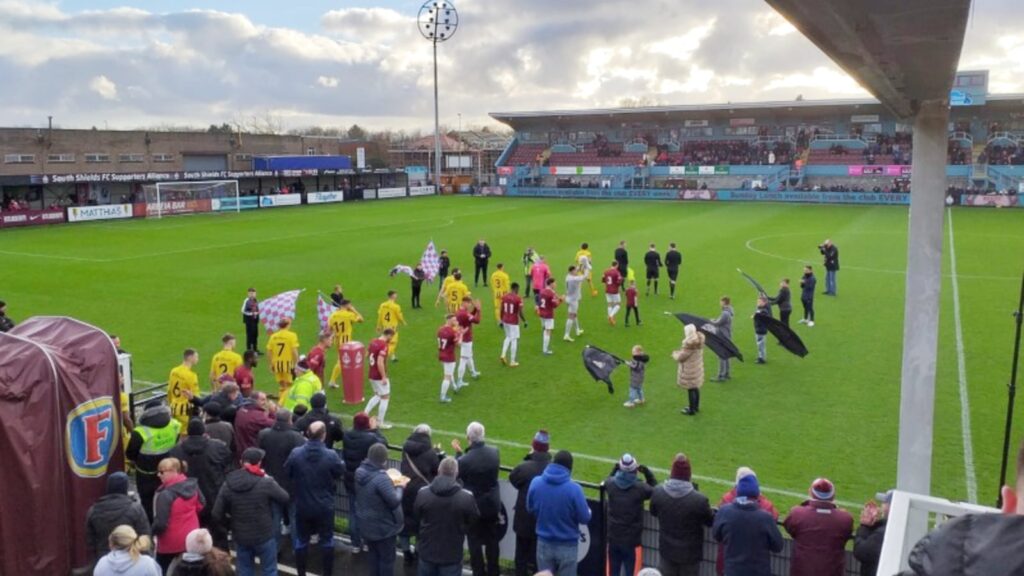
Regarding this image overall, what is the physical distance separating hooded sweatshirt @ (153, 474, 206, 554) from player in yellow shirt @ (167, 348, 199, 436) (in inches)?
173

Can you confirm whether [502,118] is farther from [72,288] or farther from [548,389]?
[548,389]

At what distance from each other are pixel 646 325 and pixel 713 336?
6268 millimetres

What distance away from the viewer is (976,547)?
1.85 metres

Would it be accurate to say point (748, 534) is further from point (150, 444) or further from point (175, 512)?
point (150, 444)

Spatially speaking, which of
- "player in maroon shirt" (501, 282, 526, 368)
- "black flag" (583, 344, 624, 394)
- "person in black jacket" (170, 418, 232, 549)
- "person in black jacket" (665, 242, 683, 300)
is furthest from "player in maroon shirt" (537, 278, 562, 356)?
"person in black jacket" (170, 418, 232, 549)

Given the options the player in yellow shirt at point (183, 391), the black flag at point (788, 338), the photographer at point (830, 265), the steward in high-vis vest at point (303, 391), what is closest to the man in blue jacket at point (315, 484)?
the steward in high-vis vest at point (303, 391)

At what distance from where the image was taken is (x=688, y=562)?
24.2 feet

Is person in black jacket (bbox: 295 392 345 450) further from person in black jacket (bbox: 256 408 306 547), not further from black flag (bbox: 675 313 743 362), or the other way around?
black flag (bbox: 675 313 743 362)

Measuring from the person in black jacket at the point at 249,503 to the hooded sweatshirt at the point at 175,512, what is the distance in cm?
25

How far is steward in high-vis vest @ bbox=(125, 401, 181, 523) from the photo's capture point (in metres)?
8.79

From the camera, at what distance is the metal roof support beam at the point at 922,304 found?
716cm

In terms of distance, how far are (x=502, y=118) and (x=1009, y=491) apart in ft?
270

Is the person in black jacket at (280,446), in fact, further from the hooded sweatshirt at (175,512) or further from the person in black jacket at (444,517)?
the person in black jacket at (444,517)

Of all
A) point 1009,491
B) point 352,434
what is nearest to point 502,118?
point 352,434
